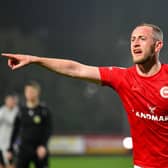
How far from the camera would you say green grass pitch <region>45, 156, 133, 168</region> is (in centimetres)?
1299

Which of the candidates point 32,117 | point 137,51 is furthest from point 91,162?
point 137,51

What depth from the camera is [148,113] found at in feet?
15.9

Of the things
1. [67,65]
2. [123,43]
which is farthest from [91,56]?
[67,65]

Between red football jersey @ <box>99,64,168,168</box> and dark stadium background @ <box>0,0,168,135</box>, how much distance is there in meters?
10.6

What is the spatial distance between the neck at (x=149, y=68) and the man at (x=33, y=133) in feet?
11.6

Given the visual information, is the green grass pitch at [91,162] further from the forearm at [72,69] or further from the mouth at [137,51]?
the mouth at [137,51]

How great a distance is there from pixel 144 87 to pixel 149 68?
0.15 metres

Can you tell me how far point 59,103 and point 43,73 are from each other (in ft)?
3.01

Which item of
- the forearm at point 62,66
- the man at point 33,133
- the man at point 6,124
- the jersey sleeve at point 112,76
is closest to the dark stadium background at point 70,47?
the man at point 6,124

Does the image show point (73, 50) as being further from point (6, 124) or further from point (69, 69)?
point (69, 69)

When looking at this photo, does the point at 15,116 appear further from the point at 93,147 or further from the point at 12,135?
the point at 93,147

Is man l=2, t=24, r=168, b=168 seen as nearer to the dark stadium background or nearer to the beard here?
the beard

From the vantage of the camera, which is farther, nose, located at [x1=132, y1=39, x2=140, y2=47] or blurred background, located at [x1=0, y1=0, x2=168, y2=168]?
blurred background, located at [x1=0, y1=0, x2=168, y2=168]

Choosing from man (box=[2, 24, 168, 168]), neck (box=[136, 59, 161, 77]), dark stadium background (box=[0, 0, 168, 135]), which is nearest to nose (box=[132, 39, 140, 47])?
man (box=[2, 24, 168, 168])
